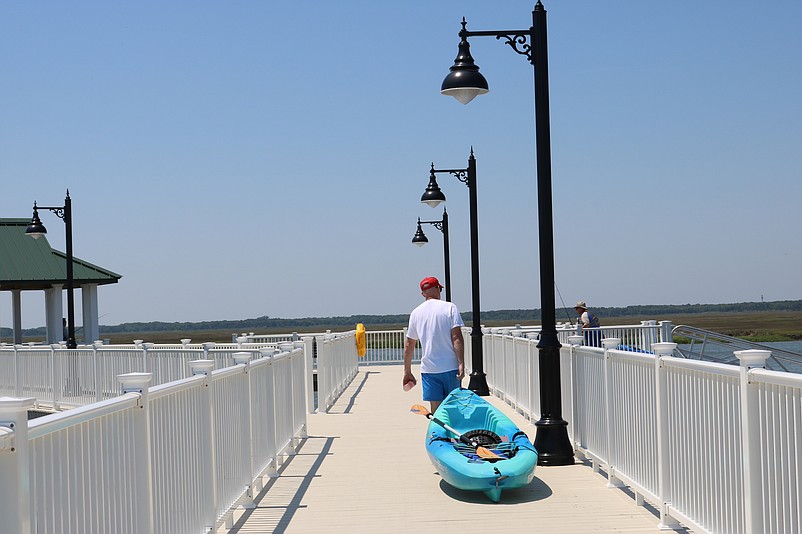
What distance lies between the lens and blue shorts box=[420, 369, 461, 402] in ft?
35.0

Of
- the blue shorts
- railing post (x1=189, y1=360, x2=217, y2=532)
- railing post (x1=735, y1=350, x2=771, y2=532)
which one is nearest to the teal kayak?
the blue shorts

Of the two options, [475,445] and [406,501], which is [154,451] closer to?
[406,501]

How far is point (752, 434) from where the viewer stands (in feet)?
17.7

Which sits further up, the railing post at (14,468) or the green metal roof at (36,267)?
the green metal roof at (36,267)

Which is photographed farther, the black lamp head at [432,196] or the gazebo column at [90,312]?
the gazebo column at [90,312]

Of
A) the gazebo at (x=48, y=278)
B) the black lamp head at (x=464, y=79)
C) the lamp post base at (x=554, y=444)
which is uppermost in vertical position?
the black lamp head at (x=464, y=79)

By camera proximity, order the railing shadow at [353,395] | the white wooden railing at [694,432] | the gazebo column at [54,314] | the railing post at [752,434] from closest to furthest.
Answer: the white wooden railing at [694,432] < the railing post at [752,434] < the railing shadow at [353,395] < the gazebo column at [54,314]

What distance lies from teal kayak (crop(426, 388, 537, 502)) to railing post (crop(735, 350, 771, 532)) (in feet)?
10.0

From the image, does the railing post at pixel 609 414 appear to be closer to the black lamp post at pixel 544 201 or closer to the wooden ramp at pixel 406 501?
the wooden ramp at pixel 406 501

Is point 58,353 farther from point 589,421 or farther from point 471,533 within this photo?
point 471,533

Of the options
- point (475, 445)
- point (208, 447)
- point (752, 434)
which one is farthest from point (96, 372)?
point (752, 434)

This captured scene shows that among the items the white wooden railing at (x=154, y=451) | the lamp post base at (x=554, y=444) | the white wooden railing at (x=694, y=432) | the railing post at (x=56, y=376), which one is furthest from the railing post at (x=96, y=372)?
the lamp post base at (x=554, y=444)

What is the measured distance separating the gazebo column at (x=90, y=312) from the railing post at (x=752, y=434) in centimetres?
3166

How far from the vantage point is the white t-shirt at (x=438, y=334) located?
10477mm
